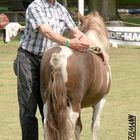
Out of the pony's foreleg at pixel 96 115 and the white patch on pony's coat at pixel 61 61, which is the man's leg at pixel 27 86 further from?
the pony's foreleg at pixel 96 115

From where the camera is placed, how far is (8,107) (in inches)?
420

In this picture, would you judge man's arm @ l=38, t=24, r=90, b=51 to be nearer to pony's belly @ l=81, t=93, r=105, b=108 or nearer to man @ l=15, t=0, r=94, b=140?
man @ l=15, t=0, r=94, b=140

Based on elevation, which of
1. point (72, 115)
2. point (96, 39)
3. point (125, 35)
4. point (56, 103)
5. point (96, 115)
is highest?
point (96, 39)

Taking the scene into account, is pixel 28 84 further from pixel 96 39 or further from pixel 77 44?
pixel 96 39

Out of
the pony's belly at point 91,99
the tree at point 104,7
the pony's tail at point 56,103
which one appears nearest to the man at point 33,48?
the pony's tail at point 56,103

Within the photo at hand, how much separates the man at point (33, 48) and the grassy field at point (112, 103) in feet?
5.33

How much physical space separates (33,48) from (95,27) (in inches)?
49.8

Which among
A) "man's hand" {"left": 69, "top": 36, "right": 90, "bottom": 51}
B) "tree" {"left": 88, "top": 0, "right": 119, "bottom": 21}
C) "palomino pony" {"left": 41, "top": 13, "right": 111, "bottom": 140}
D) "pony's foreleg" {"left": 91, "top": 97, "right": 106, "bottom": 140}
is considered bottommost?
"tree" {"left": 88, "top": 0, "right": 119, "bottom": 21}

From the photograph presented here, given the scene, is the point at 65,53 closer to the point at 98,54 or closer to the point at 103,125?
the point at 98,54

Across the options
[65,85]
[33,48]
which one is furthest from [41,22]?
[65,85]

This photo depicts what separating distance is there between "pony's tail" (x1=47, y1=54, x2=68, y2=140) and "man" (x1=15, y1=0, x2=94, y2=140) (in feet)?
1.29

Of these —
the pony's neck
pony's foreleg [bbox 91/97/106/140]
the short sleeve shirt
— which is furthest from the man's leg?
the pony's neck

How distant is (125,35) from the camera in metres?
21.1

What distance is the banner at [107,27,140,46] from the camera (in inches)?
814
